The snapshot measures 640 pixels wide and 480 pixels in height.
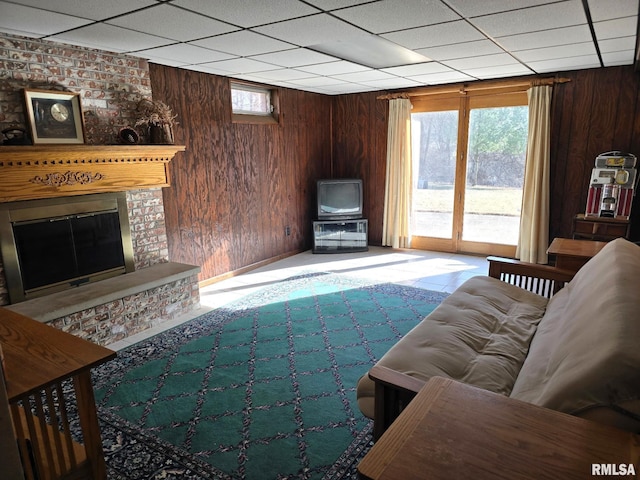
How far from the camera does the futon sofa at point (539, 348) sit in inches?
43.8

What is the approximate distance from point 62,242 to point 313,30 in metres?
2.45

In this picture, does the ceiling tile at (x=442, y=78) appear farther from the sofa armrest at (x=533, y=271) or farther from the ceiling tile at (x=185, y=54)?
the sofa armrest at (x=533, y=271)

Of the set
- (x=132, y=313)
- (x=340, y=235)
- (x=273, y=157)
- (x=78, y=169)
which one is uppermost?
(x=273, y=157)

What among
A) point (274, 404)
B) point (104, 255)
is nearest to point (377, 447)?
point (274, 404)

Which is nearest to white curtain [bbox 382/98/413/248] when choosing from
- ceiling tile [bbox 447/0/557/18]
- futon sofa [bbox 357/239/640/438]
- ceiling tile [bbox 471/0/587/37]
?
ceiling tile [bbox 471/0/587/37]

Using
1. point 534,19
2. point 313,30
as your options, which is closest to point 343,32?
point 313,30

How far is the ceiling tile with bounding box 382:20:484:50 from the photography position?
285 cm

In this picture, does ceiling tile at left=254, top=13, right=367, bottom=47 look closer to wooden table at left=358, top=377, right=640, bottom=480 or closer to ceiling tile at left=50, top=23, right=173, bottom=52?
ceiling tile at left=50, top=23, right=173, bottom=52

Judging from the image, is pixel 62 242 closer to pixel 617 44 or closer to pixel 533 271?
pixel 533 271

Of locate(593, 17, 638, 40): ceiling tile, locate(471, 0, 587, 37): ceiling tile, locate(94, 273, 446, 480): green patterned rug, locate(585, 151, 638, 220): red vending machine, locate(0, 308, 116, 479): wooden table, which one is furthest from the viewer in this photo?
locate(585, 151, 638, 220): red vending machine

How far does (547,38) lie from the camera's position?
318 centimetres

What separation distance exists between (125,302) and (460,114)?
454 centimetres

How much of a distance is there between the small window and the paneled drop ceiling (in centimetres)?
52

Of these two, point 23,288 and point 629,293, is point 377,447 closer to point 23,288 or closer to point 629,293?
point 629,293
